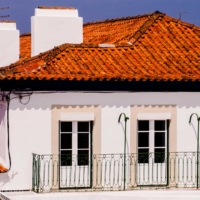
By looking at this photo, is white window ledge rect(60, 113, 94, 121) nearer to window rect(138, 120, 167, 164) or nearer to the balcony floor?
window rect(138, 120, 167, 164)

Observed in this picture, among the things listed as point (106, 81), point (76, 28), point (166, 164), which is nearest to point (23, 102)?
point (106, 81)

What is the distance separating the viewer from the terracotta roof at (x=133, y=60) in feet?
77.5

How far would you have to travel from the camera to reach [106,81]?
928 inches

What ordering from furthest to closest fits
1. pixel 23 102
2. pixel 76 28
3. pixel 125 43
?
1. pixel 76 28
2. pixel 125 43
3. pixel 23 102

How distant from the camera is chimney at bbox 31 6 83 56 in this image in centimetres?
2825

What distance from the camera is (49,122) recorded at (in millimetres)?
23312

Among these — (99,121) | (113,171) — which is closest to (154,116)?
(99,121)

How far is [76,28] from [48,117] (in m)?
5.96

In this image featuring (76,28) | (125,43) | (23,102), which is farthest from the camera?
(76,28)

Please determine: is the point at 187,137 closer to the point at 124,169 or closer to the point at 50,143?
the point at 124,169

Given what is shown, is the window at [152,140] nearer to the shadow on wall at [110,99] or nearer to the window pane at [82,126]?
the shadow on wall at [110,99]

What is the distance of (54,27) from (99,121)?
5644 millimetres

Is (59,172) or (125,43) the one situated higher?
(125,43)

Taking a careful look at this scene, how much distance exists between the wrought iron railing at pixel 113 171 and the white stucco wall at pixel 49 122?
27 centimetres
